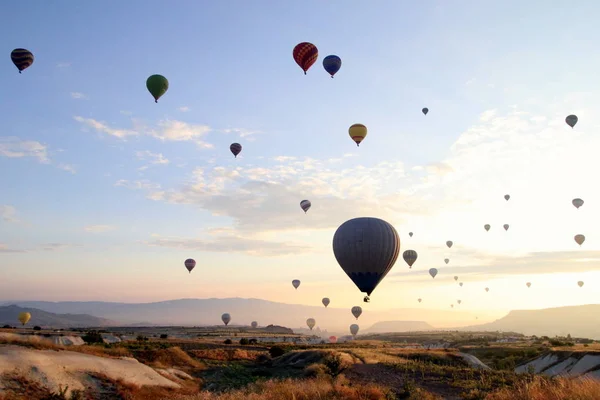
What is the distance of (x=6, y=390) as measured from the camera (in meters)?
20.6

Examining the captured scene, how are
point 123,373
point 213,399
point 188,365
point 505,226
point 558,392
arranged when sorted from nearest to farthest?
1. point 558,392
2. point 213,399
3. point 123,373
4. point 188,365
5. point 505,226

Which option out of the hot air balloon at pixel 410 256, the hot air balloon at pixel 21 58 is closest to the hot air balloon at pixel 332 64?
the hot air balloon at pixel 410 256

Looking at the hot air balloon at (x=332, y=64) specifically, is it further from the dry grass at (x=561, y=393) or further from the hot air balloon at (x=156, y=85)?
the dry grass at (x=561, y=393)

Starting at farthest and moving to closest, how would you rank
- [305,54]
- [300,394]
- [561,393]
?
[305,54] → [300,394] → [561,393]

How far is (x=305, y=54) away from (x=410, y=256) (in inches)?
1509

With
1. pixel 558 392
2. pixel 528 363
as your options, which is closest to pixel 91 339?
pixel 528 363

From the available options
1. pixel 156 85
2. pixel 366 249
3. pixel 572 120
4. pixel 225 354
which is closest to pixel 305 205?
pixel 225 354

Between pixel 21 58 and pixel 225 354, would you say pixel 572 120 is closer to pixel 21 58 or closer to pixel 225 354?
pixel 225 354

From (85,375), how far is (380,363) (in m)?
25.0

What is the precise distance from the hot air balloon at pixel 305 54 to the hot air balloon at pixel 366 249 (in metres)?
20.4

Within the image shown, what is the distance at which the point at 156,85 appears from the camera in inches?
2111

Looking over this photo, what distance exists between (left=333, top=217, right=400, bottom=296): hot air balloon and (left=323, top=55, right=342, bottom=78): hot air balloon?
20995mm

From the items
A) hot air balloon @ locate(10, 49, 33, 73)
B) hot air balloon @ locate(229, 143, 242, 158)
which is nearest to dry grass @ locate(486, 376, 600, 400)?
hot air balloon @ locate(229, 143, 242, 158)

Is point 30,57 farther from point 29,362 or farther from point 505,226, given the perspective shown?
point 505,226
